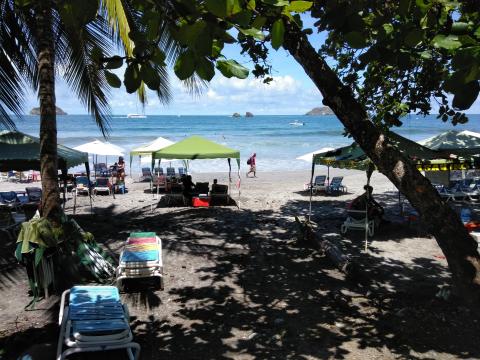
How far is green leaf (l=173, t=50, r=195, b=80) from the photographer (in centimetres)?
175

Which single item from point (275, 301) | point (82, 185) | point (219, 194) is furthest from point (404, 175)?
point (82, 185)

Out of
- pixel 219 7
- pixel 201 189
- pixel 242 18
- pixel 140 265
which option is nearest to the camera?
pixel 219 7

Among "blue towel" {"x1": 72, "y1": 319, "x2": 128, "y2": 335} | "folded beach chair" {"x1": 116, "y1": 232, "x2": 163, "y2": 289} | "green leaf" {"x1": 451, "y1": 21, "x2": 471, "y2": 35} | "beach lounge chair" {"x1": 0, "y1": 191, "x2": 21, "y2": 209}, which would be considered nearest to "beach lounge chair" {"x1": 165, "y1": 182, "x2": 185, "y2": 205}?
"beach lounge chair" {"x1": 0, "y1": 191, "x2": 21, "y2": 209}

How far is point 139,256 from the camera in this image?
722 cm

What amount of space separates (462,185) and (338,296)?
11.3 metres

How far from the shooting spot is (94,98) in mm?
10828

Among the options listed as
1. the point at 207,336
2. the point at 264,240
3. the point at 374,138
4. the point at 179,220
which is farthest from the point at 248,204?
the point at 374,138

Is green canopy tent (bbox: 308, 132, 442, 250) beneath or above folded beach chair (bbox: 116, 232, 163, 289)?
above

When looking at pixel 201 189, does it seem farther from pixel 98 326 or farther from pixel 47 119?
pixel 98 326

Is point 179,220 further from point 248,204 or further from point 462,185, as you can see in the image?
point 462,185

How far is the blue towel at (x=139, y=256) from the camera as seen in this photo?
7.06 m

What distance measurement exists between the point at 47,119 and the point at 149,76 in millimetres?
6013

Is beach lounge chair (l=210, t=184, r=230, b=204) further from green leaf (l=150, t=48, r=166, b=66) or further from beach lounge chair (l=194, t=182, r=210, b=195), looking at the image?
green leaf (l=150, t=48, r=166, b=66)

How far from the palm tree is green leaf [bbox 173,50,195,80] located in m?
3.92
